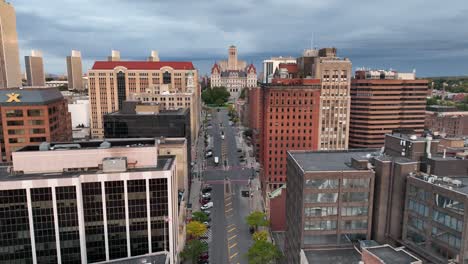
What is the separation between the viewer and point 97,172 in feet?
213

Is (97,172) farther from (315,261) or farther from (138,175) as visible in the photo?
(315,261)

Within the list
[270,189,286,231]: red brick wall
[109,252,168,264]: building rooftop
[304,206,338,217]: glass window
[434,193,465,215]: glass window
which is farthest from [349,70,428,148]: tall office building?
[109,252,168,264]: building rooftop

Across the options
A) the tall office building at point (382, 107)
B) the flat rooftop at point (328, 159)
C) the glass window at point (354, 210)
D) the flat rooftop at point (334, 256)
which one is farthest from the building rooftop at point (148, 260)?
the tall office building at point (382, 107)

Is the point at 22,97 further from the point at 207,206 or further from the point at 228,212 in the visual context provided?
the point at 228,212

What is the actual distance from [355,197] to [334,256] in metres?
11.1

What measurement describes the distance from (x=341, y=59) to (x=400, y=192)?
87.6 metres

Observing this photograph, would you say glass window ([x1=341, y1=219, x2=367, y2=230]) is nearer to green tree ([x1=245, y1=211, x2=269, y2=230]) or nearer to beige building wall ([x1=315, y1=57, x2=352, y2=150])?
green tree ([x1=245, y1=211, x2=269, y2=230])

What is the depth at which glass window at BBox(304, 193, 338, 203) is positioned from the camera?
196 ft

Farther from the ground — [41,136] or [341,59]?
[341,59]

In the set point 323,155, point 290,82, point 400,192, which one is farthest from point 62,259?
point 290,82

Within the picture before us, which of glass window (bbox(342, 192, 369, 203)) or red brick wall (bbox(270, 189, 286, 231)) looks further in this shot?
red brick wall (bbox(270, 189, 286, 231))

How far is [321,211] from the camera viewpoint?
60.2 meters

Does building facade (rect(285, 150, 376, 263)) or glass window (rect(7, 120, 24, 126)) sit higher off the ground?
glass window (rect(7, 120, 24, 126))

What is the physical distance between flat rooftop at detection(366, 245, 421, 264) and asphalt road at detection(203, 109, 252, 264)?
43.3 metres
